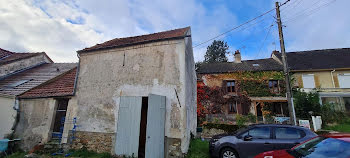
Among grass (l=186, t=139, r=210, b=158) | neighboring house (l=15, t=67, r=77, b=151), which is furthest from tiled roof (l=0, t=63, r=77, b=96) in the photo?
Result: grass (l=186, t=139, r=210, b=158)

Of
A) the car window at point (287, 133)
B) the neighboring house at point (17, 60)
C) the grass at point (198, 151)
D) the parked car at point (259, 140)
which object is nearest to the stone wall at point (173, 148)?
the grass at point (198, 151)

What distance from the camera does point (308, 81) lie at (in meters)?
17.4

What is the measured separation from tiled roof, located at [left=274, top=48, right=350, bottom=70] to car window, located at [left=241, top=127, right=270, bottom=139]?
16.3 m

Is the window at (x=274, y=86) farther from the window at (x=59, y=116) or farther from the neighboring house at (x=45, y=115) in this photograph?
the window at (x=59, y=116)

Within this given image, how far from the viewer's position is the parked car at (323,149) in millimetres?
2938

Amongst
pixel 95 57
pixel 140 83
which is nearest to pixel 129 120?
pixel 140 83

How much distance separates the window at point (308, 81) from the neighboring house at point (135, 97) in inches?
691

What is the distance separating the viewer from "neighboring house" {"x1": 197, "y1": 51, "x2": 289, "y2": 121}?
1712 centimetres

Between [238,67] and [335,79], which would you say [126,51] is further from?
[335,79]

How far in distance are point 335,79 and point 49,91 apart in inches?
1054

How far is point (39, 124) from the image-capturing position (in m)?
8.26

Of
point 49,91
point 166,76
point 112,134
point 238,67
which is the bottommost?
point 112,134

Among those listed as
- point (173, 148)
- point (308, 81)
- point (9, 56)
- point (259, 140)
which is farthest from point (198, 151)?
point (308, 81)

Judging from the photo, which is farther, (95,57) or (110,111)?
(95,57)
